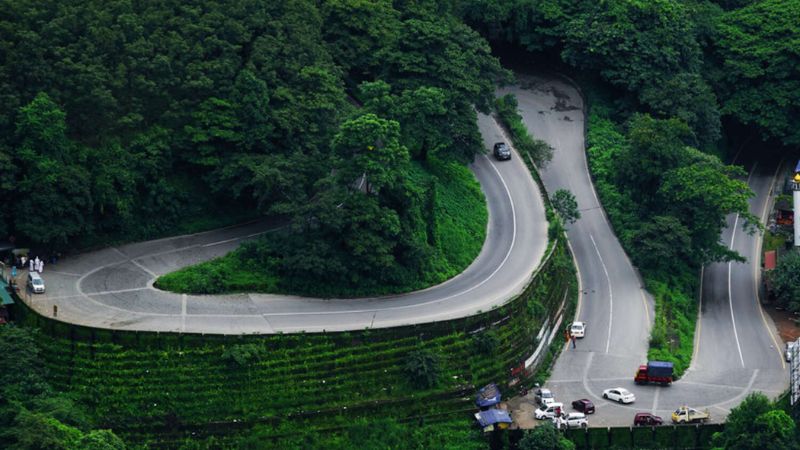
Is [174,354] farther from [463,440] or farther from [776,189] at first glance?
[776,189]

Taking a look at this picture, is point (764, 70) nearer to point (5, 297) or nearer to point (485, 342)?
point (485, 342)

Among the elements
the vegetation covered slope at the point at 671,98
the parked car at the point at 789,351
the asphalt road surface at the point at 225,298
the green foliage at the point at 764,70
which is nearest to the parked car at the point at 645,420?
the asphalt road surface at the point at 225,298

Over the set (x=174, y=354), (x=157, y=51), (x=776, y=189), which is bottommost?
(x=174, y=354)

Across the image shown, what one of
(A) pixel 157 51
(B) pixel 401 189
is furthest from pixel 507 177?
Result: (A) pixel 157 51

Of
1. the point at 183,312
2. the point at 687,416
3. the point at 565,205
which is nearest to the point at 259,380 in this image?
the point at 183,312

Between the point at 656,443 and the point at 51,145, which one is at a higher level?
the point at 51,145

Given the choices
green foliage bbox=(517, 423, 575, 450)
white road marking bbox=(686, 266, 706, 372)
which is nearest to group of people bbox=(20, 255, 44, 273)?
green foliage bbox=(517, 423, 575, 450)

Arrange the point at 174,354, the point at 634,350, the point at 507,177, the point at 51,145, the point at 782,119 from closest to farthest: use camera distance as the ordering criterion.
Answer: the point at 174,354 → the point at 51,145 → the point at 634,350 → the point at 507,177 → the point at 782,119
